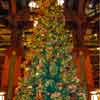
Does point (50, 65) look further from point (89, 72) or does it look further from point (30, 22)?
point (30, 22)

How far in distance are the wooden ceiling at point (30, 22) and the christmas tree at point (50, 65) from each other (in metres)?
6.94

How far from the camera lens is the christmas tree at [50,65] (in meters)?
5.33

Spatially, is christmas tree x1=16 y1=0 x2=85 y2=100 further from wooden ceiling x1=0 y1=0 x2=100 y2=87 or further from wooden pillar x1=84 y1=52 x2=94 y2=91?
wooden ceiling x1=0 y1=0 x2=100 y2=87

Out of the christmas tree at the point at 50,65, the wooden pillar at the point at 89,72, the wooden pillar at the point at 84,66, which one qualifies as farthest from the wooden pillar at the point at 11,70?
the christmas tree at the point at 50,65

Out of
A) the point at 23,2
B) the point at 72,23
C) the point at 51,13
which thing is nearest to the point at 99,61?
the point at 72,23

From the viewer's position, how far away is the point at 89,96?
1027 centimetres

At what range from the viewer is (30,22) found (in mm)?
13961

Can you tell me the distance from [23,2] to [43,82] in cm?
1049

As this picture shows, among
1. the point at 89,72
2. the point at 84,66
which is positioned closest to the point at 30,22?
the point at 84,66

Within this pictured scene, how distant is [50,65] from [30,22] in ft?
28.5

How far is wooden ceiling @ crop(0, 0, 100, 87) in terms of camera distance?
13088 millimetres

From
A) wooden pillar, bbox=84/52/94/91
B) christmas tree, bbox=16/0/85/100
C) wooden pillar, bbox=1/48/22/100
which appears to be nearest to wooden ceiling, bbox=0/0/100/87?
wooden pillar, bbox=84/52/94/91

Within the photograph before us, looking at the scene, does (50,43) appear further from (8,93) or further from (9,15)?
(9,15)

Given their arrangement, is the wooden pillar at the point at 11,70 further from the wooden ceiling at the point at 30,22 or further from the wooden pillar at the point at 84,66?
the wooden pillar at the point at 84,66
